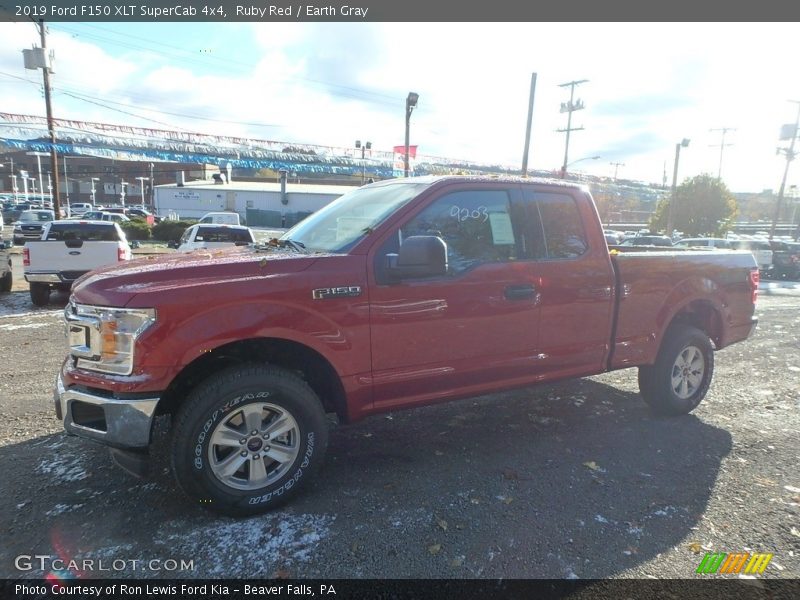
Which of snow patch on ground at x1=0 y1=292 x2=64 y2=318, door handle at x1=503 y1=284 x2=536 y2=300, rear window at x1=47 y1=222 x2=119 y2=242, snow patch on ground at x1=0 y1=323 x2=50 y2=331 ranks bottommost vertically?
snow patch on ground at x1=0 y1=292 x2=64 y2=318

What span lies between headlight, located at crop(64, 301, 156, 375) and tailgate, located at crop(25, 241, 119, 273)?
26.5ft

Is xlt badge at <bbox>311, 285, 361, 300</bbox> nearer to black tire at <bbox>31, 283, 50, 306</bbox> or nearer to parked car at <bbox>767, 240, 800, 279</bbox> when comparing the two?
black tire at <bbox>31, 283, 50, 306</bbox>

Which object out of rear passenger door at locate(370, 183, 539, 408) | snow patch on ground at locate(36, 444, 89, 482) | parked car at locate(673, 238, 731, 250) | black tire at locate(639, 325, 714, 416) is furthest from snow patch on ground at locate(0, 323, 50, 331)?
parked car at locate(673, 238, 731, 250)

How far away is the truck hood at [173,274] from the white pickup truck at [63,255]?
25.3 ft

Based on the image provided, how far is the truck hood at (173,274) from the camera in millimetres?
2738

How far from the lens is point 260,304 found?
114 inches

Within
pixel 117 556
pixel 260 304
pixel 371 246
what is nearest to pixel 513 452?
pixel 371 246

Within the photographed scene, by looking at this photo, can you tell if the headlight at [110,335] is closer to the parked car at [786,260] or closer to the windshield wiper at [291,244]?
the windshield wiper at [291,244]

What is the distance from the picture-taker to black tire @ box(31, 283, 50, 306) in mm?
9719

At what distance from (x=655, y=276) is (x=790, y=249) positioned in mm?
23720

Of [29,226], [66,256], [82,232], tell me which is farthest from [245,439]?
[29,226]

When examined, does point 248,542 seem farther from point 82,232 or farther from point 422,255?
point 82,232

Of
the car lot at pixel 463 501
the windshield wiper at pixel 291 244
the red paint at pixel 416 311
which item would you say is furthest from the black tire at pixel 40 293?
the windshield wiper at pixel 291 244

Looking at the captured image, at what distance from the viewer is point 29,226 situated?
25391 millimetres
